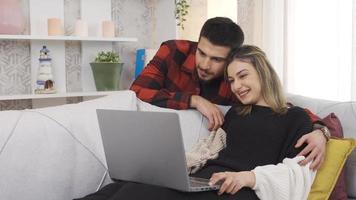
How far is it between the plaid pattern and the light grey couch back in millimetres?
336


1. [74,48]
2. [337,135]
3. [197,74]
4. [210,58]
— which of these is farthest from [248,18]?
[337,135]

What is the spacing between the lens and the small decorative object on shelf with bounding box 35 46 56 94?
9.19 feet

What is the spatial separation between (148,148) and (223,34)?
0.77 meters

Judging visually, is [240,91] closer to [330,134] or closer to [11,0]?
[330,134]

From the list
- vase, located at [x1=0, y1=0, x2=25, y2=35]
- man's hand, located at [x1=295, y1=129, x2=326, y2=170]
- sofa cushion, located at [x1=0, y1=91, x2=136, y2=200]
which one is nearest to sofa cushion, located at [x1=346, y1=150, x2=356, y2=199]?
man's hand, located at [x1=295, y1=129, x2=326, y2=170]

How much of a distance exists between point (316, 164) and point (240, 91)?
0.40 m

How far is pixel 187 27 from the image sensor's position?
3.72 m

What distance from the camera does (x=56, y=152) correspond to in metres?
1.66

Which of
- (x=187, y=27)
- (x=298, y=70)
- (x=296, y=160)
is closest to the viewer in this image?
(x=296, y=160)

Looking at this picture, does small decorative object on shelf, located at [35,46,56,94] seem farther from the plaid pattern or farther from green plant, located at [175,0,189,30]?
green plant, located at [175,0,189,30]

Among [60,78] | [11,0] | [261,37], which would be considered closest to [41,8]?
[11,0]

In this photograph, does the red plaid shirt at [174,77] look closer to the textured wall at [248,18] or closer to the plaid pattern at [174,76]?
the plaid pattern at [174,76]

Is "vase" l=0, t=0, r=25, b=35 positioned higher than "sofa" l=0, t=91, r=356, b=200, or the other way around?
"vase" l=0, t=0, r=25, b=35

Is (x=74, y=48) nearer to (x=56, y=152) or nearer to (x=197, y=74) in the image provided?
(x=197, y=74)
